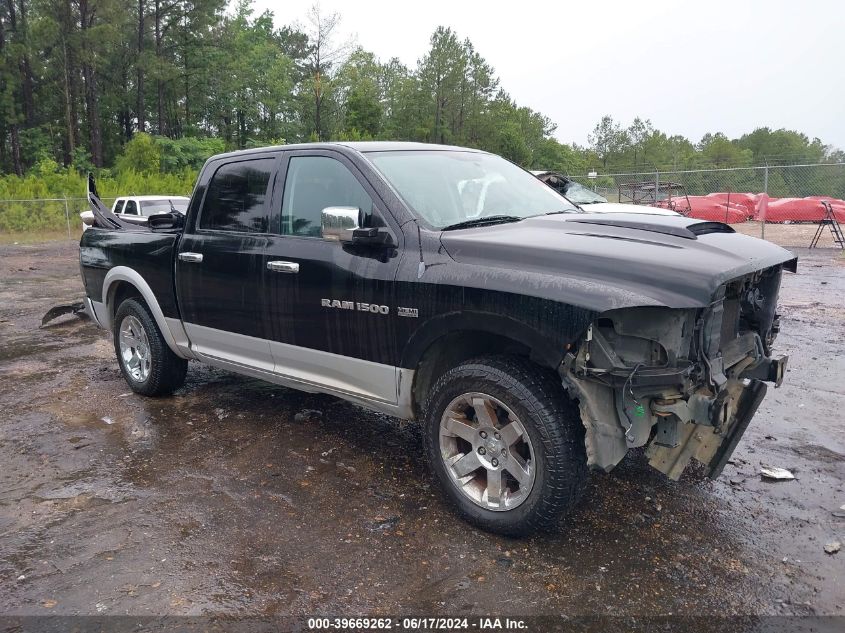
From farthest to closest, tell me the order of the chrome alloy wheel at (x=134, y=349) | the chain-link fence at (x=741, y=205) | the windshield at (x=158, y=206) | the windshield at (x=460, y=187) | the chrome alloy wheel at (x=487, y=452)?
the chain-link fence at (x=741, y=205) < the windshield at (x=158, y=206) < the chrome alloy wheel at (x=134, y=349) < the windshield at (x=460, y=187) < the chrome alloy wheel at (x=487, y=452)

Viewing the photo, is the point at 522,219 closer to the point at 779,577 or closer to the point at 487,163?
the point at 487,163

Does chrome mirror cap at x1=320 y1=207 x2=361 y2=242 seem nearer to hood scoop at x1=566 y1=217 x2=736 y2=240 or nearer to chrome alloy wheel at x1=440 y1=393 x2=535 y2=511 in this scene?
chrome alloy wheel at x1=440 y1=393 x2=535 y2=511

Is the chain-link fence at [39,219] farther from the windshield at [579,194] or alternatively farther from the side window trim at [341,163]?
the side window trim at [341,163]

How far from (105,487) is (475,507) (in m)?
2.24

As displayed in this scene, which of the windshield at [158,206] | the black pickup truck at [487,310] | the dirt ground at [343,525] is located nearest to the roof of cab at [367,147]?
the black pickup truck at [487,310]

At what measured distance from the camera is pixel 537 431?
3018 millimetres

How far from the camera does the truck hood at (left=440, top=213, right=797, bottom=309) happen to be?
2750 mm

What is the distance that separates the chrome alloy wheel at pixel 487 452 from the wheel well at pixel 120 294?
330 centimetres

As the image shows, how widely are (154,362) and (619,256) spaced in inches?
153

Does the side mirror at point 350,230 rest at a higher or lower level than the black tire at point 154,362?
higher

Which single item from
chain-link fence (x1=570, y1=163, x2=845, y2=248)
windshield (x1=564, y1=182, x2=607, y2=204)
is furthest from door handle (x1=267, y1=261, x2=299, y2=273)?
chain-link fence (x1=570, y1=163, x2=845, y2=248)

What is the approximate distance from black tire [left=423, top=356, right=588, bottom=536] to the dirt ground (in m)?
0.17

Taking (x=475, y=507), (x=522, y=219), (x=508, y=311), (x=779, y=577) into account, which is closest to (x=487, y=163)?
(x=522, y=219)

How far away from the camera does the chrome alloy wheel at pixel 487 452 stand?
3.17 meters
